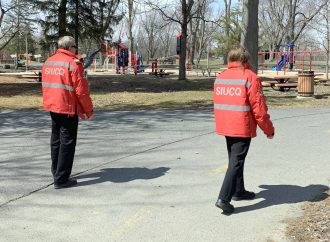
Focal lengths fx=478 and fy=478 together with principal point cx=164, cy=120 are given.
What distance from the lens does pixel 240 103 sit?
15.5 ft

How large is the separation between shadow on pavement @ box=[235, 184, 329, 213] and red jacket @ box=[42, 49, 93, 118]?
84.3 inches

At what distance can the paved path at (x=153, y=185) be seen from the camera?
14.4ft

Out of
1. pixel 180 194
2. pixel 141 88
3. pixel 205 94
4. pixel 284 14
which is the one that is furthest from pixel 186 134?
pixel 284 14

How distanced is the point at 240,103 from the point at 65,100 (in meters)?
2.07

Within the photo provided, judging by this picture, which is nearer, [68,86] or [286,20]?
[68,86]

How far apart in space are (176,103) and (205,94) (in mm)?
3012

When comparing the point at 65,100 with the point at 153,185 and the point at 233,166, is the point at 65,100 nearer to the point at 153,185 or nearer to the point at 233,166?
the point at 153,185

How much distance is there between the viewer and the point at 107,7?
87.1 ft

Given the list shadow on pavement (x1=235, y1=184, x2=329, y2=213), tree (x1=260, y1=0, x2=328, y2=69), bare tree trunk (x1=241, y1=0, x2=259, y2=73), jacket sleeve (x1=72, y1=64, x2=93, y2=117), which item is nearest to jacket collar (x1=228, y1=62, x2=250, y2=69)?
shadow on pavement (x1=235, y1=184, x2=329, y2=213)

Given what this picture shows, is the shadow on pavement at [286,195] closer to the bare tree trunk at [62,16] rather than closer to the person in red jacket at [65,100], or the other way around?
the person in red jacket at [65,100]

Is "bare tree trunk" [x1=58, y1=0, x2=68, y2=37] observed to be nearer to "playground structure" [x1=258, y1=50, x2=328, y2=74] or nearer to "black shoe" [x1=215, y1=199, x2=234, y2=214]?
"playground structure" [x1=258, y1=50, x2=328, y2=74]

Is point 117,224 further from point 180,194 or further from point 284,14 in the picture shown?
point 284,14

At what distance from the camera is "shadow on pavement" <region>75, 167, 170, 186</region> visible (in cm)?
606

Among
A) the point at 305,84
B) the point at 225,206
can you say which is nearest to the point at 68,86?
the point at 225,206
